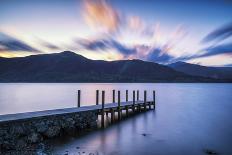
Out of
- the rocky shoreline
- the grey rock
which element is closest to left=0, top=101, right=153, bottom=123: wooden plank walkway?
the rocky shoreline

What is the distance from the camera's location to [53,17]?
112 ft

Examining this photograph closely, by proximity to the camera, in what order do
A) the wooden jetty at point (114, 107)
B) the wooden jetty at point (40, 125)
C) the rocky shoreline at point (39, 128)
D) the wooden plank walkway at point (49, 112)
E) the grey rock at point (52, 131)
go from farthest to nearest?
the wooden jetty at point (114, 107) → the grey rock at point (52, 131) → the wooden plank walkway at point (49, 112) → the wooden jetty at point (40, 125) → the rocky shoreline at point (39, 128)

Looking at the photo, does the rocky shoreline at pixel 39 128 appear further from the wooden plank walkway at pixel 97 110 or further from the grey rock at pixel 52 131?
the wooden plank walkway at pixel 97 110

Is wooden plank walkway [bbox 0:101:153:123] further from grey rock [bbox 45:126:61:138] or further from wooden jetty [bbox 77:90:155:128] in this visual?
grey rock [bbox 45:126:61:138]

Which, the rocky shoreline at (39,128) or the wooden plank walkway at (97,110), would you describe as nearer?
the rocky shoreline at (39,128)

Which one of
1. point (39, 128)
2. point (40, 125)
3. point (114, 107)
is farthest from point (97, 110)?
point (39, 128)

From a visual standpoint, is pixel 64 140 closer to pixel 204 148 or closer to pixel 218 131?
pixel 204 148

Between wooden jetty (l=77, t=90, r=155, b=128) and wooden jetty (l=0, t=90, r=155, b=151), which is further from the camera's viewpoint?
wooden jetty (l=77, t=90, r=155, b=128)

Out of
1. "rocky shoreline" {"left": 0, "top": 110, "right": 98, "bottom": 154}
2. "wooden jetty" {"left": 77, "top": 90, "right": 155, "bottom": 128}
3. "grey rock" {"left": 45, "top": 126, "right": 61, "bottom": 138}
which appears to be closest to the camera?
"rocky shoreline" {"left": 0, "top": 110, "right": 98, "bottom": 154}

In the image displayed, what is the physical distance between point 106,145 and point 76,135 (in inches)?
100

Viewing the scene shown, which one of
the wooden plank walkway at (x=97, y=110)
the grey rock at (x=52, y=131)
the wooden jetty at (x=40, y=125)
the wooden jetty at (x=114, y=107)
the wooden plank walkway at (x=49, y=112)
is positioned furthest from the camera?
the wooden jetty at (x=114, y=107)

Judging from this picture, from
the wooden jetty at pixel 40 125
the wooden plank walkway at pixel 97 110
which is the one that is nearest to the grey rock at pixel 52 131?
the wooden jetty at pixel 40 125

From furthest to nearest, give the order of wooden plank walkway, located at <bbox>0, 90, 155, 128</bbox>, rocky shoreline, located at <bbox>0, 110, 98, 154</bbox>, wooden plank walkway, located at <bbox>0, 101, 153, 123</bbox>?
1. wooden plank walkway, located at <bbox>0, 90, 155, 128</bbox>
2. wooden plank walkway, located at <bbox>0, 101, 153, 123</bbox>
3. rocky shoreline, located at <bbox>0, 110, 98, 154</bbox>

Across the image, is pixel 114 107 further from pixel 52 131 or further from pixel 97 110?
pixel 52 131
